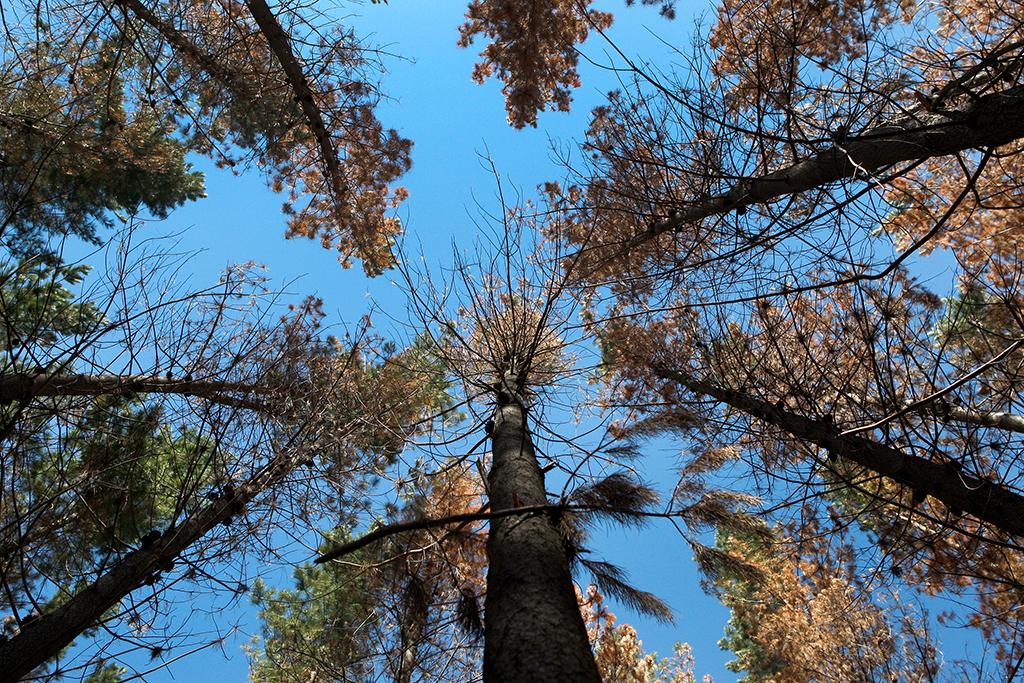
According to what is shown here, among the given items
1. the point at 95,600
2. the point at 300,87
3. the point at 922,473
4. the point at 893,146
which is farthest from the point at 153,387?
the point at 922,473

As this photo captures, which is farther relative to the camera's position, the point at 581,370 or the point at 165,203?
the point at 165,203

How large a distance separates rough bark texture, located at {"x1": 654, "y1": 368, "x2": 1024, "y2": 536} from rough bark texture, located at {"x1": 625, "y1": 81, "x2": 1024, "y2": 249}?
1664 mm

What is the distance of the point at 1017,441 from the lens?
363 cm

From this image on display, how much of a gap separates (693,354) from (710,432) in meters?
1.21

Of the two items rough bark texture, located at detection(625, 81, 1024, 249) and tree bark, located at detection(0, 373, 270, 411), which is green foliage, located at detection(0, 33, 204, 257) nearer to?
tree bark, located at detection(0, 373, 270, 411)

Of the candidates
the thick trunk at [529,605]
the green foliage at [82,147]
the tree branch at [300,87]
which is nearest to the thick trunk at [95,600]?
the thick trunk at [529,605]

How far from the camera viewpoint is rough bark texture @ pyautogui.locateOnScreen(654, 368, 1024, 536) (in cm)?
380

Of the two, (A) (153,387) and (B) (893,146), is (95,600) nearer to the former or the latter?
(A) (153,387)

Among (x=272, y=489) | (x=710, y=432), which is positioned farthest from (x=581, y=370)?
(x=272, y=489)

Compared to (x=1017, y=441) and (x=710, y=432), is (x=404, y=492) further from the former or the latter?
(x=1017, y=441)

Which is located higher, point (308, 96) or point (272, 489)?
point (308, 96)

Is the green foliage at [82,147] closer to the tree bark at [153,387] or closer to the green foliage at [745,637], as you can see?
the tree bark at [153,387]

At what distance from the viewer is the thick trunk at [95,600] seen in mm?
2656

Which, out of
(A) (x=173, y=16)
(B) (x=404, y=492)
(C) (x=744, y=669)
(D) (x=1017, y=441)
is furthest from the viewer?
(C) (x=744, y=669)
